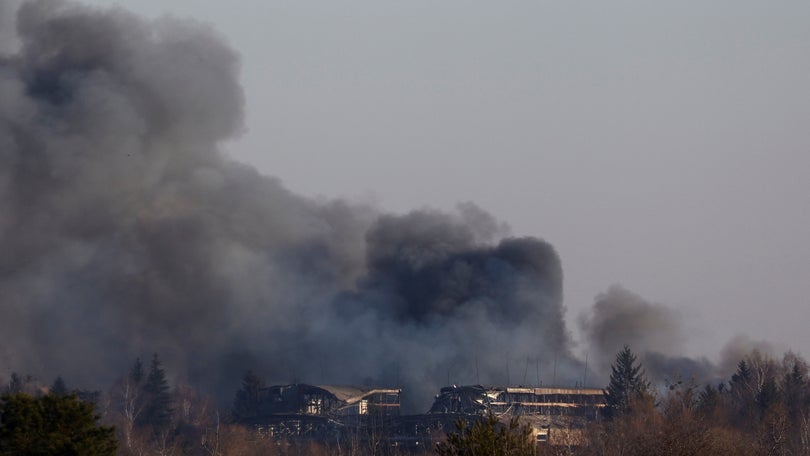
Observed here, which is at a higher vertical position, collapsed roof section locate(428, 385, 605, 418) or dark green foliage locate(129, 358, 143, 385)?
dark green foliage locate(129, 358, 143, 385)

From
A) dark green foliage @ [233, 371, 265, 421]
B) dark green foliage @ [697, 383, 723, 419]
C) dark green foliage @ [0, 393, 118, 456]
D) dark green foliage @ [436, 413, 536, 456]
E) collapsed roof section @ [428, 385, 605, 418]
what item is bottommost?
dark green foliage @ [436, 413, 536, 456]

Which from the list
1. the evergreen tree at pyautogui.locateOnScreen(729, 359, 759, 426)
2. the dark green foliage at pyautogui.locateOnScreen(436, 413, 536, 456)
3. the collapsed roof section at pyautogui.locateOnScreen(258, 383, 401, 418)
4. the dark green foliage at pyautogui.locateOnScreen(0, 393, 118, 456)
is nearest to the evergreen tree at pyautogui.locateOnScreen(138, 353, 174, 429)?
the collapsed roof section at pyautogui.locateOnScreen(258, 383, 401, 418)

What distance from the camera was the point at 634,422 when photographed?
58.8 meters

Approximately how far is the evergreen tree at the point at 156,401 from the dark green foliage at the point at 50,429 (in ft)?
174

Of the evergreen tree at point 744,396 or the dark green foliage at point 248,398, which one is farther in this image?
the dark green foliage at point 248,398

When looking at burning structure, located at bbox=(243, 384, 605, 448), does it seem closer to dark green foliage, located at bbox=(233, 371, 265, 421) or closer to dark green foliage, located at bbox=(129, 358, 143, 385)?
dark green foliage, located at bbox=(233, 371, 265, 421)

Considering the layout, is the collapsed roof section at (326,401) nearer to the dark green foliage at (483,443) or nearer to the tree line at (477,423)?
the tree line at (477,423)

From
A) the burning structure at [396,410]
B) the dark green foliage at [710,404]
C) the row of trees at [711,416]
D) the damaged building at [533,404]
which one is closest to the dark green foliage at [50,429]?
the row of trees at [711,416]

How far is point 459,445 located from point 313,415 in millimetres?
57839

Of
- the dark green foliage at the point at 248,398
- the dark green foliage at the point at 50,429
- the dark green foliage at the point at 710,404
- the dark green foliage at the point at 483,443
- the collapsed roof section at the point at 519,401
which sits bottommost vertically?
the dark green foliage at the point at 483,443

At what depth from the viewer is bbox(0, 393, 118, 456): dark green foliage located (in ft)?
81.3

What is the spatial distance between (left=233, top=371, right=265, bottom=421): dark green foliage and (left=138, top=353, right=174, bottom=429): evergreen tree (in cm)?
475

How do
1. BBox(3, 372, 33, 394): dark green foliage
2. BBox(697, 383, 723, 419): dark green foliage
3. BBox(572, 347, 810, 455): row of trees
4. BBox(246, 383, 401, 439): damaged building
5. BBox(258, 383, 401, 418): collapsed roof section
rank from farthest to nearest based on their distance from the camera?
BBox(3, 372, 33, 394): dark green foliage
BBox(258, 383, 401, 418): collapsed roof section
BBox(246, 383, 401, 439): damaged building
BBox(697, 383, 723, 419): dark green foliage
BBox(572, 347, 810, 455): row of trees

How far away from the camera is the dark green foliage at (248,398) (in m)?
84.4
